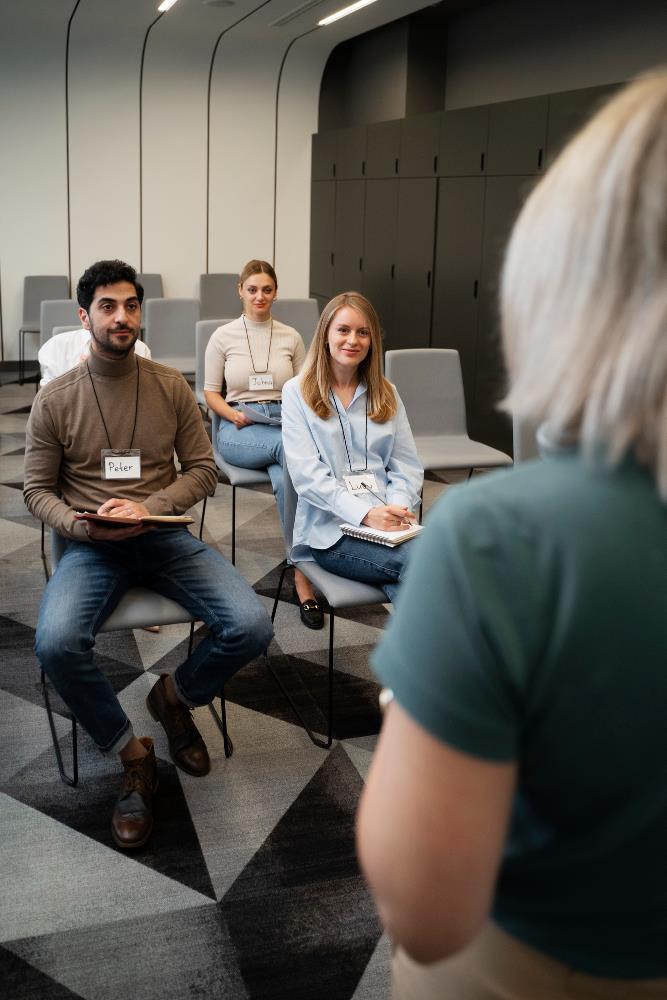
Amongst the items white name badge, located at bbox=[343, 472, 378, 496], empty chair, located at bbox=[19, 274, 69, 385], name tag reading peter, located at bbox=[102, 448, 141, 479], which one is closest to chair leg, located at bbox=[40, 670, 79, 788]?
name tag reading peter, located at bbox=[102, 448, 141, 479]

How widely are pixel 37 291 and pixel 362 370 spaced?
6491mm

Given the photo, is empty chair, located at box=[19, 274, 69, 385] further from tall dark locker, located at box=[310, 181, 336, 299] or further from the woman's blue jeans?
the woman's blue jeans

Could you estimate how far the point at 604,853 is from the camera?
2.22 ft

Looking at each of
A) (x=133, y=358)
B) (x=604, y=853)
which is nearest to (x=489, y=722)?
(x=604, y=853)

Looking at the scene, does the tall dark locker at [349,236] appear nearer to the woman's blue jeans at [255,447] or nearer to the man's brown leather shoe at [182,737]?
the woman's blue jeans at [255,447]

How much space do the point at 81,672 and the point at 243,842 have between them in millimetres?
632

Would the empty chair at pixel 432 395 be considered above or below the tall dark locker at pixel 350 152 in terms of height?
below

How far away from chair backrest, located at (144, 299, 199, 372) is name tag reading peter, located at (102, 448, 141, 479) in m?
3.55

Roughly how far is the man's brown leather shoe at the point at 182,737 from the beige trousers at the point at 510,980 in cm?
198

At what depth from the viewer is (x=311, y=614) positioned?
381 cm

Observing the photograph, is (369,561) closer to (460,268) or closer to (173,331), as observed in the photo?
(173,331)

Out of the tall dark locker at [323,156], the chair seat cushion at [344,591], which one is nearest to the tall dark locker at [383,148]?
the tall dark locker at [323,156]

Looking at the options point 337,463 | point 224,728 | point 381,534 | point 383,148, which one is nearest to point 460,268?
point 383,148

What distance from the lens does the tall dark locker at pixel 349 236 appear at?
850 cm
